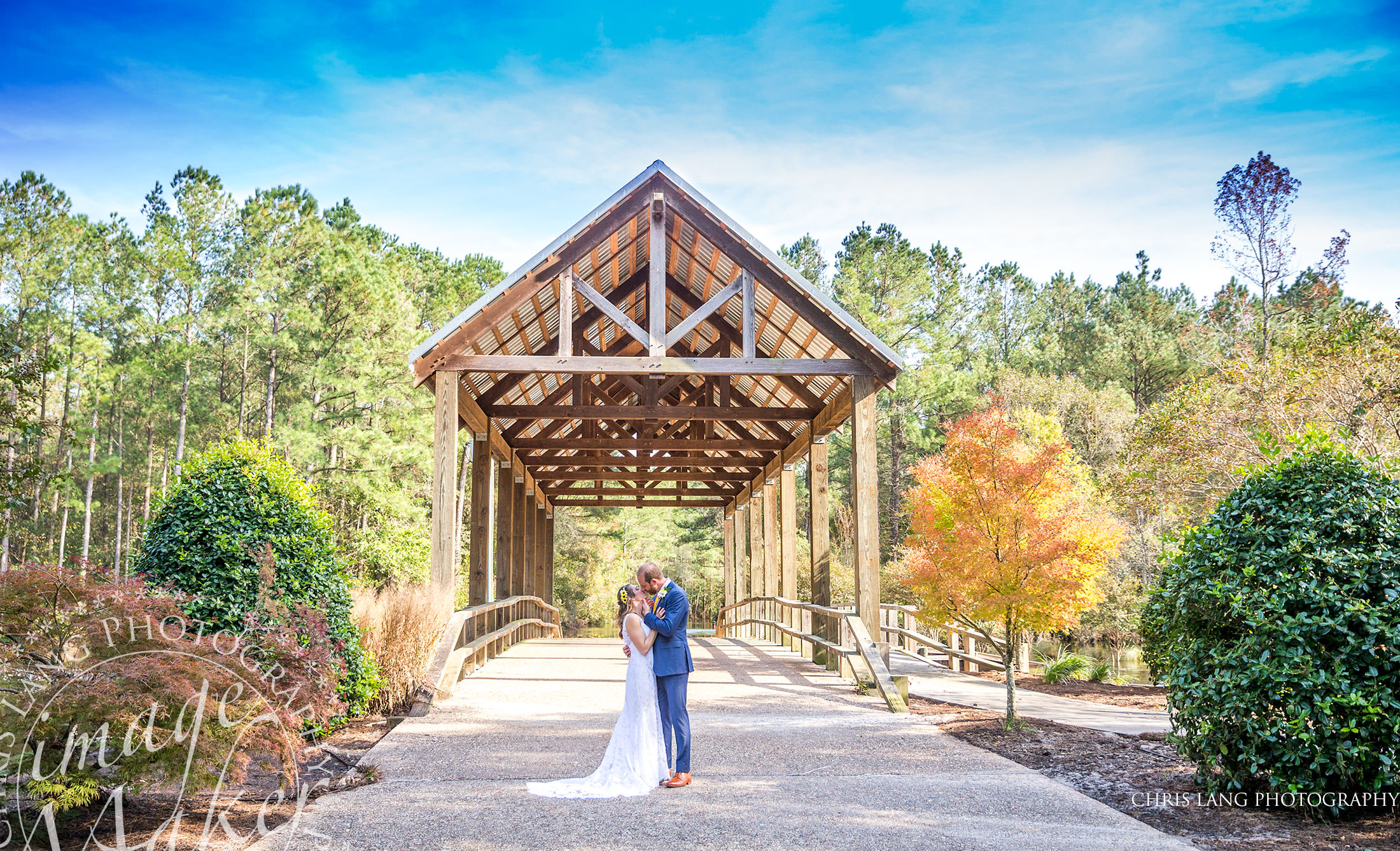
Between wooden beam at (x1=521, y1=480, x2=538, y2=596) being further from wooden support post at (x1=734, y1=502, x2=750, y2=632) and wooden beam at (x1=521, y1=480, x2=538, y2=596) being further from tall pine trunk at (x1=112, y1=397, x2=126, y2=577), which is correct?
tall pine trunk at (x1=112, y1=397, x2=126, y2=577)

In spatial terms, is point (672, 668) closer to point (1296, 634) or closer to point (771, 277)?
point (1296, 634)

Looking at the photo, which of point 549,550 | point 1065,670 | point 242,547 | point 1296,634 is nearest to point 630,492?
point 549,550

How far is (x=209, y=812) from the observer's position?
4375 mm

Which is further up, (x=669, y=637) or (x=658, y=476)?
(x=658, y=476)

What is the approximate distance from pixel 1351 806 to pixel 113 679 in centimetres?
606

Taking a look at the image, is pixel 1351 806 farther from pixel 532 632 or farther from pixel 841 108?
pixel 532 632

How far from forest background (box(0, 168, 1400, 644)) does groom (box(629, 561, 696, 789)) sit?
33.9 ft

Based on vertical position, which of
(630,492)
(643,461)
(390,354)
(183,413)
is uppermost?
(390,354)

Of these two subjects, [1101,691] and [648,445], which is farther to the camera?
[648,445]

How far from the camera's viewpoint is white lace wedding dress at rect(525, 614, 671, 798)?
5.32m

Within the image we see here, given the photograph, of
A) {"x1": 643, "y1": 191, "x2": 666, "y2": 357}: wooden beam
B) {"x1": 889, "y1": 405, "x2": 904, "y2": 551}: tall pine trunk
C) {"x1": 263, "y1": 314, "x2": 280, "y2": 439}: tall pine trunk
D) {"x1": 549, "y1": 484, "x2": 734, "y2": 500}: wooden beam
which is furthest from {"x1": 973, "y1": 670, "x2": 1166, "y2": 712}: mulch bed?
{"x1": 263, "y1": 314, "x2": 280, "y2": 439}: tall pine trunk

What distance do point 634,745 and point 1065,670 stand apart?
33.1 feet

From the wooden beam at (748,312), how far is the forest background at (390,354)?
7253 millimetres

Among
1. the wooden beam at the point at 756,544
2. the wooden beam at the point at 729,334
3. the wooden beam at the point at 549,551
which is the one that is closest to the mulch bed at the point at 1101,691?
the wooden beam at the point at 729,334
